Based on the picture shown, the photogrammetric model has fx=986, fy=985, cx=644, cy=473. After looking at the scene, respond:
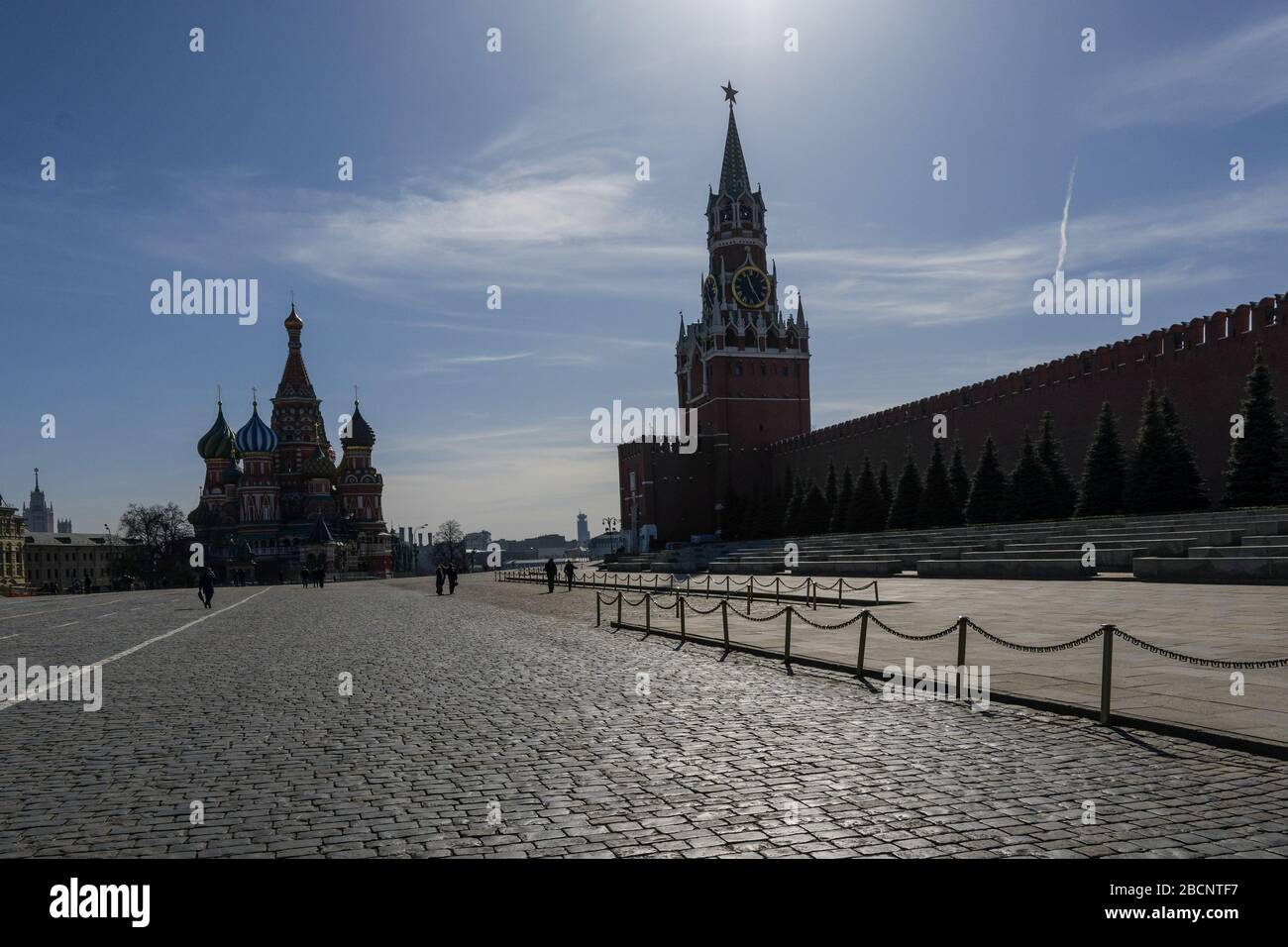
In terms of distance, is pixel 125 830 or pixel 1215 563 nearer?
pixel 125 830

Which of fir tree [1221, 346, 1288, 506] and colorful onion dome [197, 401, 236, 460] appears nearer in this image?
fir tree [1221, 346, 1288, 506]

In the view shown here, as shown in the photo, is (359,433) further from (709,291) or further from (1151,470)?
(1151,470)

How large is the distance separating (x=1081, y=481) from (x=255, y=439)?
71.2 m

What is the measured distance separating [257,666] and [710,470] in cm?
5912

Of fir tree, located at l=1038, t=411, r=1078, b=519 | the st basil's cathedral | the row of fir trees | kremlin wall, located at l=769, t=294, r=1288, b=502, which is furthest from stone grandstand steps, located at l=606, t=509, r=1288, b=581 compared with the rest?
the st basil's cathedral

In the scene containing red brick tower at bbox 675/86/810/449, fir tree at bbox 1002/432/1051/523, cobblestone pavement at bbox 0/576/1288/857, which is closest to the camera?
cobblestone pavement at bbox 0/576/1288/857

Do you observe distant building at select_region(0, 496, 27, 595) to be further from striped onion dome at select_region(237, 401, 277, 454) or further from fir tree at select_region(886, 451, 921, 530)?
fir tree at select_region(886, 451, 921, 530)

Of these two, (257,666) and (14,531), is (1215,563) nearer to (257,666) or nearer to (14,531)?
(257,666)

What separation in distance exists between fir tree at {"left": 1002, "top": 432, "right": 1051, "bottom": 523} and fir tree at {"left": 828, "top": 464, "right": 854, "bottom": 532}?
14219 mm

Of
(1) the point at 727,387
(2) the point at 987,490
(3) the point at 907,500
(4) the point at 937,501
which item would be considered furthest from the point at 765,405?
(2) the point at 987,490

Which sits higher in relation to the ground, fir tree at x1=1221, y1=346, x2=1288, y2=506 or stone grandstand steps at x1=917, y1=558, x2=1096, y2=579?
fir tree at x1=1221, y1=346, x2=1288, y2=506

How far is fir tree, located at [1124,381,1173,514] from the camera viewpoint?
29438 millimetres

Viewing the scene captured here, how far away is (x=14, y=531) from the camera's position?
301 feet
